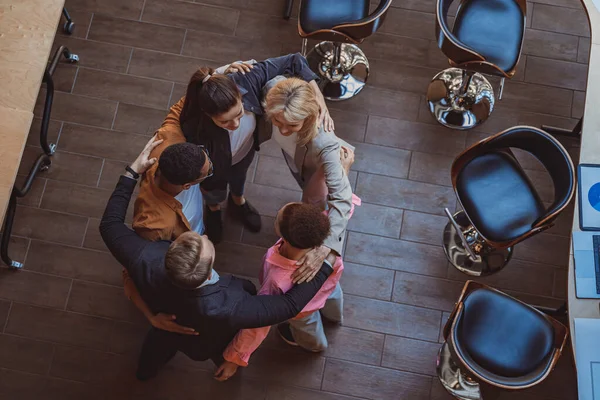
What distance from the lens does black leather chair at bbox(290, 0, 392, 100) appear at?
390cm

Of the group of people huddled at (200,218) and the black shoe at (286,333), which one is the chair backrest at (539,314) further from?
the black shoe at (286,333)

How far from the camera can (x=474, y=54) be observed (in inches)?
150

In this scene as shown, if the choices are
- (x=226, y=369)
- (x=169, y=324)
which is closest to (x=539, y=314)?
(x=226, y=369)

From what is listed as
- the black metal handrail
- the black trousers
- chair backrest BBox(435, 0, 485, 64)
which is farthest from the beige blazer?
the black metal handrail

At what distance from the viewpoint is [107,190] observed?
4250 mm

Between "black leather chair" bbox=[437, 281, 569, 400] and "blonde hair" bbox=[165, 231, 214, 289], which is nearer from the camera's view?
"blonde hair" bbox=[165, 231, 214, 289]

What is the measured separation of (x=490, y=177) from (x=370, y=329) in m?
1.21

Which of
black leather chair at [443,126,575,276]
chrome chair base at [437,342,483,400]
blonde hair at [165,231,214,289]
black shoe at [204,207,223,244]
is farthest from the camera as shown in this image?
black shoe at [204,207,223,244]

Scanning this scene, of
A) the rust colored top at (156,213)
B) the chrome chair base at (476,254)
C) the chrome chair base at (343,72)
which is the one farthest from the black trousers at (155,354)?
the chrome chair base at (343,72)

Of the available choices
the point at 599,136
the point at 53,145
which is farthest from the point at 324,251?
the point at 53,145

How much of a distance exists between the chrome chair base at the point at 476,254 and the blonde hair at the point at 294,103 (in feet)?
5.16

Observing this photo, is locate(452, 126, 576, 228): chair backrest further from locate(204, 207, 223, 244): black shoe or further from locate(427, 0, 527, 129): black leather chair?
locate(204, 207, 223, 244): black shoe

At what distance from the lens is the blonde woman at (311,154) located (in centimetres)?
294

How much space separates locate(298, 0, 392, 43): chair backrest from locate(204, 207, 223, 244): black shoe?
1.31 metres
